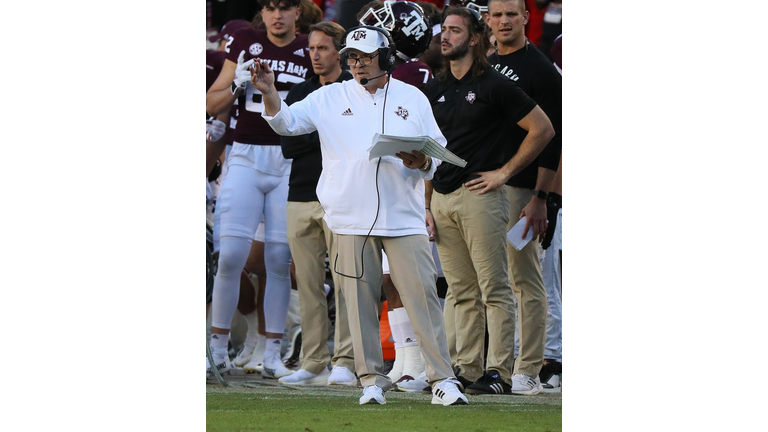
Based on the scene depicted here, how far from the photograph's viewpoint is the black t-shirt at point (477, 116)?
4.29 m

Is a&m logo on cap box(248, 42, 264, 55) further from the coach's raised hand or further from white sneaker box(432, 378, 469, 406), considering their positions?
white sneaker box(432, 378, 469, 406)

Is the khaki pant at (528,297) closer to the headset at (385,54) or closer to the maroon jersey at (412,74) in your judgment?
the maroon jersey at (412,74)

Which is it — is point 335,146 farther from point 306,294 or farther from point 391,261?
point 306,294

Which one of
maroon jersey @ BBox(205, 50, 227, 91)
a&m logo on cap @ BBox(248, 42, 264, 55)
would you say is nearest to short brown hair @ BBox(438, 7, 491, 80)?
a&m logo on cap @ BBox(248, 42, 264, 55)

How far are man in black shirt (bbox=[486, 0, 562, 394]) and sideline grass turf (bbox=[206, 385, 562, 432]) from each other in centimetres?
19

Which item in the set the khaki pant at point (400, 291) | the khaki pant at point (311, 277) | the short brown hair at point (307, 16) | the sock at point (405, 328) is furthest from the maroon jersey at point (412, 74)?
the sock at point (405, 328)

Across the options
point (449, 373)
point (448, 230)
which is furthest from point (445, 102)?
point (449, 373)

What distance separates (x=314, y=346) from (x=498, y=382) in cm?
88

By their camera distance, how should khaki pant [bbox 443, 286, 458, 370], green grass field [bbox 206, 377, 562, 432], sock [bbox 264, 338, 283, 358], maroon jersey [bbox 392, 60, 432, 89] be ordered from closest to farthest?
green grass field [bbox 206, 377, 562, 432] → khaki pant [bbox 443, 286, 458, 370] → maroon jersey [bbox 392, 60, 432, 89] → sock [bbox 264, 338, 283, 358]

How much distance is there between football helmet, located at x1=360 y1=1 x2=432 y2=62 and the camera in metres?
4.47

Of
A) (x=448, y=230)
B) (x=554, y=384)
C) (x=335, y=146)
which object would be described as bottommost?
(x=554, y=384)

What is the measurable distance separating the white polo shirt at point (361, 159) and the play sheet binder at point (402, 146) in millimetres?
111

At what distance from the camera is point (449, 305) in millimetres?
4512

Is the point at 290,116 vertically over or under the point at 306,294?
over
